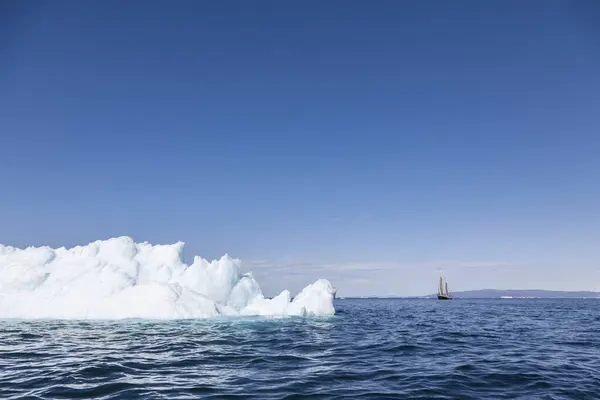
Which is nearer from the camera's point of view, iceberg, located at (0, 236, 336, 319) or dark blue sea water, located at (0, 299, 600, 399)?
dark blue sea water, located at (0, 299, 600, 399)

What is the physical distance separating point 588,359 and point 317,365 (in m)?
11.3

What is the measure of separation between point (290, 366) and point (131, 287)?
84.5 feet

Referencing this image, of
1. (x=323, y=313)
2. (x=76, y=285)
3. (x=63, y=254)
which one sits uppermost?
(x=63, y=254)

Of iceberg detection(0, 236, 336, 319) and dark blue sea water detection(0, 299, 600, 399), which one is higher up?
iceberg detection(0, 236, 336, 319)

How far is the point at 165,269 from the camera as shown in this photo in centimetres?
3928

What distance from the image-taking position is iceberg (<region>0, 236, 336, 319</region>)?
3234 centimetres

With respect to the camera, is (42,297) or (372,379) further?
(42,297)

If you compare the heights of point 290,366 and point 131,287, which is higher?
point 131,287

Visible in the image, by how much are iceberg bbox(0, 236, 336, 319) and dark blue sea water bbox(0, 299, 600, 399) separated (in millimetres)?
9674

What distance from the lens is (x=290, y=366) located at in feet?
45.3

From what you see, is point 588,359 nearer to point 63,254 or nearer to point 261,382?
point 261,382

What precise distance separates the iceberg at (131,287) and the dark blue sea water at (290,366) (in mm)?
9674

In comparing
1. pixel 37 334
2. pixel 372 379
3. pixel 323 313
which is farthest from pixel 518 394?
pixel 323 313

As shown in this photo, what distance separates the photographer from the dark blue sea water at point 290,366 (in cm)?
1034
